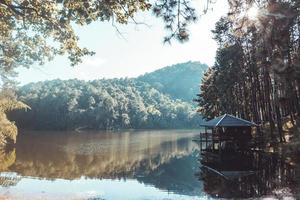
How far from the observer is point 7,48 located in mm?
16984

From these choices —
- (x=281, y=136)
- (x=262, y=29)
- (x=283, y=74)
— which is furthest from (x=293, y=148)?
(x=262, y=29)

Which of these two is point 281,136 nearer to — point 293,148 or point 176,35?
point 293,148

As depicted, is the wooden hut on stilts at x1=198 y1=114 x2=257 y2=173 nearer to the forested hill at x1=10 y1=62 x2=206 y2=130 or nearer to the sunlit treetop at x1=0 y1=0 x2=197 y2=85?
the sunlit treetop at x1=0 y1=0 x2=197 y2=85

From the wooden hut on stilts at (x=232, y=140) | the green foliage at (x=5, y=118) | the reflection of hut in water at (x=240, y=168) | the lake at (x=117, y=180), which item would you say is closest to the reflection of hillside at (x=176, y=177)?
the lake at (x=117, y=180)

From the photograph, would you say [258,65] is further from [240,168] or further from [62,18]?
[62,18]

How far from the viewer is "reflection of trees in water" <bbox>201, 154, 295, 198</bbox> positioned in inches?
648

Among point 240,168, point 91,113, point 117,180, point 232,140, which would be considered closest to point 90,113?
point 91,113

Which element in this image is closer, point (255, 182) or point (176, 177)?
point (255, 182)

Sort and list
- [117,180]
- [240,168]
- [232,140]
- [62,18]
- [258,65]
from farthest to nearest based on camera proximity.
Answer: [258,65]
[232,140]
[240,168]
[117,180]
[62,18]

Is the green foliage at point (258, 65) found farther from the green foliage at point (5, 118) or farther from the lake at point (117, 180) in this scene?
the green foliage at point (5, 118)

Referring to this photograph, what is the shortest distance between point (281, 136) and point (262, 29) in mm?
20478

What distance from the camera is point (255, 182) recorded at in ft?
61.8

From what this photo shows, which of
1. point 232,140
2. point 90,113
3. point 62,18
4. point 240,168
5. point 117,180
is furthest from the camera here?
point 90,113

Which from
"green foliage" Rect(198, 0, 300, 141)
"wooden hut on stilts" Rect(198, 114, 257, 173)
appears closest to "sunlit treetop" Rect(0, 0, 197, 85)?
"green foliage" Rect(198, 0, 300, 141)
